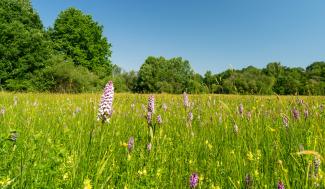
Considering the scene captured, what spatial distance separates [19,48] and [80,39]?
12.2 m

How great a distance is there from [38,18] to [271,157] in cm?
3670

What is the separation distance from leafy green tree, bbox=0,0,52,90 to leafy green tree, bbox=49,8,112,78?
7.23 meters

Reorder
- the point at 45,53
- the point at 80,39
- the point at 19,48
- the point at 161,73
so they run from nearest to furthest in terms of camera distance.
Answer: the point at 19,48 → the point at 45,53 → the point at 80,39 → the point at 161,73

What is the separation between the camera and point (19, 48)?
30.6m

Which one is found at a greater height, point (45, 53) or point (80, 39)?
point (80, 39)

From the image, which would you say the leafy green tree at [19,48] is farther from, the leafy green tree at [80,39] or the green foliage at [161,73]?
the green foliage at [161,73]

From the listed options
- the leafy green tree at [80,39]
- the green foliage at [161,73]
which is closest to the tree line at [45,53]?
the leafy green tree at [80,39]

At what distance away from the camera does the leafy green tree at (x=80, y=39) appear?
4052 centimetres

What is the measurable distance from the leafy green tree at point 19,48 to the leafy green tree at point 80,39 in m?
7.23

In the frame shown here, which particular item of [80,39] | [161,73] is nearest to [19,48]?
[80,39]

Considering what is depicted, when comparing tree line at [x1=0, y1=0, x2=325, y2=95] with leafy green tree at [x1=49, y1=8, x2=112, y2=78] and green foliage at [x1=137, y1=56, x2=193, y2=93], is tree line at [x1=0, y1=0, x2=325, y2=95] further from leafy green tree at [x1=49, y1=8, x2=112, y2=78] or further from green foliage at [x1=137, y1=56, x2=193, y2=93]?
green foliage at [x1=137, y1=56, x2=193, y2=93]

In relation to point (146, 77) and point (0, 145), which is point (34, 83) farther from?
point (146, 77)

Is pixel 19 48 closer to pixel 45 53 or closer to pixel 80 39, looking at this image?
pixel 45 53

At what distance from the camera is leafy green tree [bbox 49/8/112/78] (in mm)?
40516
